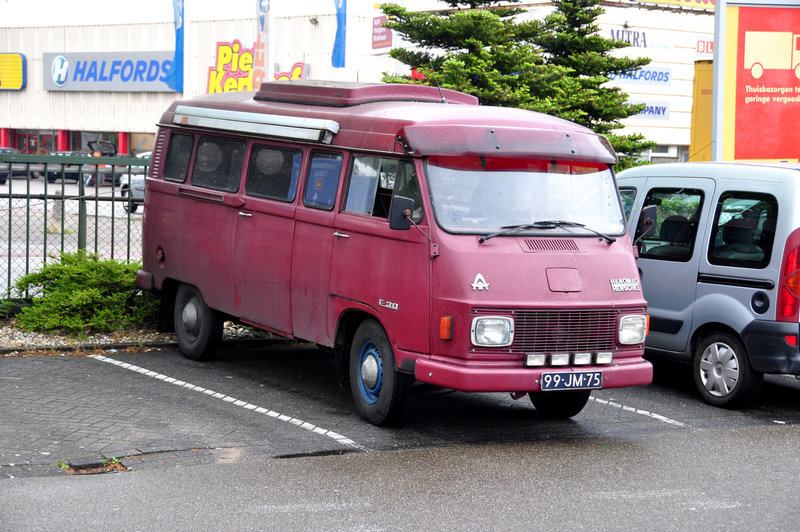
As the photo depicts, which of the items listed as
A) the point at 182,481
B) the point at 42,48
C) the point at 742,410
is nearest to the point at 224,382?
the point at 182,481

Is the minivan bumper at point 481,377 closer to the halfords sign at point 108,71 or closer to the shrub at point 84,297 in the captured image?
the shrub at point 84,297

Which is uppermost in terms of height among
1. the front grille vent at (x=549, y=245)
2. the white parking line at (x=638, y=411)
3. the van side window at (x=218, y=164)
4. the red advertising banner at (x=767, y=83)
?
the red advertising banner at (x=767, y=83)

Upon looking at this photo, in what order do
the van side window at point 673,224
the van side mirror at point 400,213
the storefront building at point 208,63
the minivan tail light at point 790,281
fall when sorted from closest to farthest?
1. the van side mirror at point 400,213
2. the minivan tail light at point 790,281
3. the van side window at point 673,224
4. the storefront building at point 208,63

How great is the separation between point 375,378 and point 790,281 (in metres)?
3.45

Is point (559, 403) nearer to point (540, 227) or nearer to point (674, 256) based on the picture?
point (540, 227)

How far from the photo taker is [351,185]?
27.8 ft

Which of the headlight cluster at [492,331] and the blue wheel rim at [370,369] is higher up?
the headlight cluster at [492,331]

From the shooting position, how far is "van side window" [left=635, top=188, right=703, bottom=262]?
31.6ft

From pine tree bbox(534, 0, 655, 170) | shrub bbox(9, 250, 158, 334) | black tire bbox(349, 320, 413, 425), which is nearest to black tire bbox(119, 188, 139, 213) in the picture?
shrub bbox(9, 250, 158, 334)

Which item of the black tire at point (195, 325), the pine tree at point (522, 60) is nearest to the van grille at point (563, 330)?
the black tire at point (195, 325)

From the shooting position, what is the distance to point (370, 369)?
8172 millimetres

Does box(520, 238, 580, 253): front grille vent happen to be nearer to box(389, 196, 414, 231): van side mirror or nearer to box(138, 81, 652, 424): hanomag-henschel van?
box(138, 81, 652, 424): hanomag-henschel van

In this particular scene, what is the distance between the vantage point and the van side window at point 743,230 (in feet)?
29.1

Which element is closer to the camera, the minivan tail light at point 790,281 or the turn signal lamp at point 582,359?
the turn signal lamp at point 582,359
